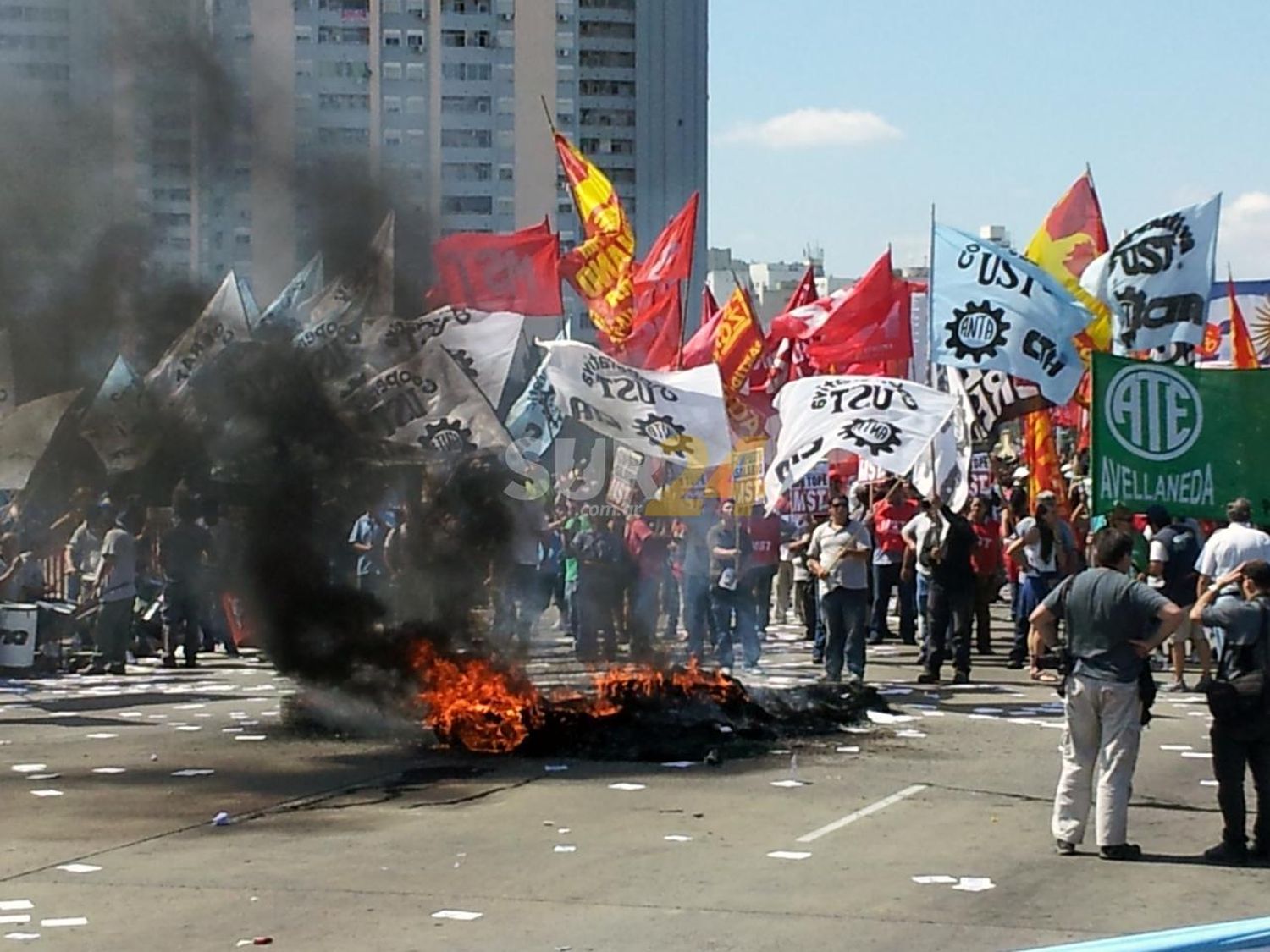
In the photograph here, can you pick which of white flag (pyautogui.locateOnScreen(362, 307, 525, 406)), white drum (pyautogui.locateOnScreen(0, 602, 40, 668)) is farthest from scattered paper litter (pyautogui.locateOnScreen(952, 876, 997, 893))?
white drum (pyautogui.locateOnScreen(0, 602, 40, 668))

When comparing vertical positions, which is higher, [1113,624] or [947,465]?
[947,465]

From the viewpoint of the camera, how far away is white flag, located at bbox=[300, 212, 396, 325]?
17141 millimetres

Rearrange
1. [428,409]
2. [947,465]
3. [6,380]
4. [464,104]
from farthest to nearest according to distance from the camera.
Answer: [947,465] → [464,104] → [6,380] → [428,409]

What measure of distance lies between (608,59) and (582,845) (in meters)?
40.6

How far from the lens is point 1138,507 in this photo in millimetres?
15234

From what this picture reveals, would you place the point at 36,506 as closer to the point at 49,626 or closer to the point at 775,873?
the point at 49,626

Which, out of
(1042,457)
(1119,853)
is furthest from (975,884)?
(1042,457)

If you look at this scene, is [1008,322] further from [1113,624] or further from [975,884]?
[975,884]

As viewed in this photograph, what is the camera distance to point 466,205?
751 inches

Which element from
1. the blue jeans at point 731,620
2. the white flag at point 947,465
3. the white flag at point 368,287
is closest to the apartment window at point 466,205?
the white flag at point 368,287

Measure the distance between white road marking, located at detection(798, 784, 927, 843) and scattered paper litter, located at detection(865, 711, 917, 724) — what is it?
2872 millimetres

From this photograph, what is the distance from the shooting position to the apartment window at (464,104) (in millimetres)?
18328

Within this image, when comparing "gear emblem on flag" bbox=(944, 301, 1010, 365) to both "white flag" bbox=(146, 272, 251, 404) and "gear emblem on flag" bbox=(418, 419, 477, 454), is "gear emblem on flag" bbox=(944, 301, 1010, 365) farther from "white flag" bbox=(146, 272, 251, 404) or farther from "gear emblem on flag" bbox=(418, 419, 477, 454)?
"white flag" bbox=(146, 272, 251, 404)

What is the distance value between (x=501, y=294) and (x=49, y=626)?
309 inches
